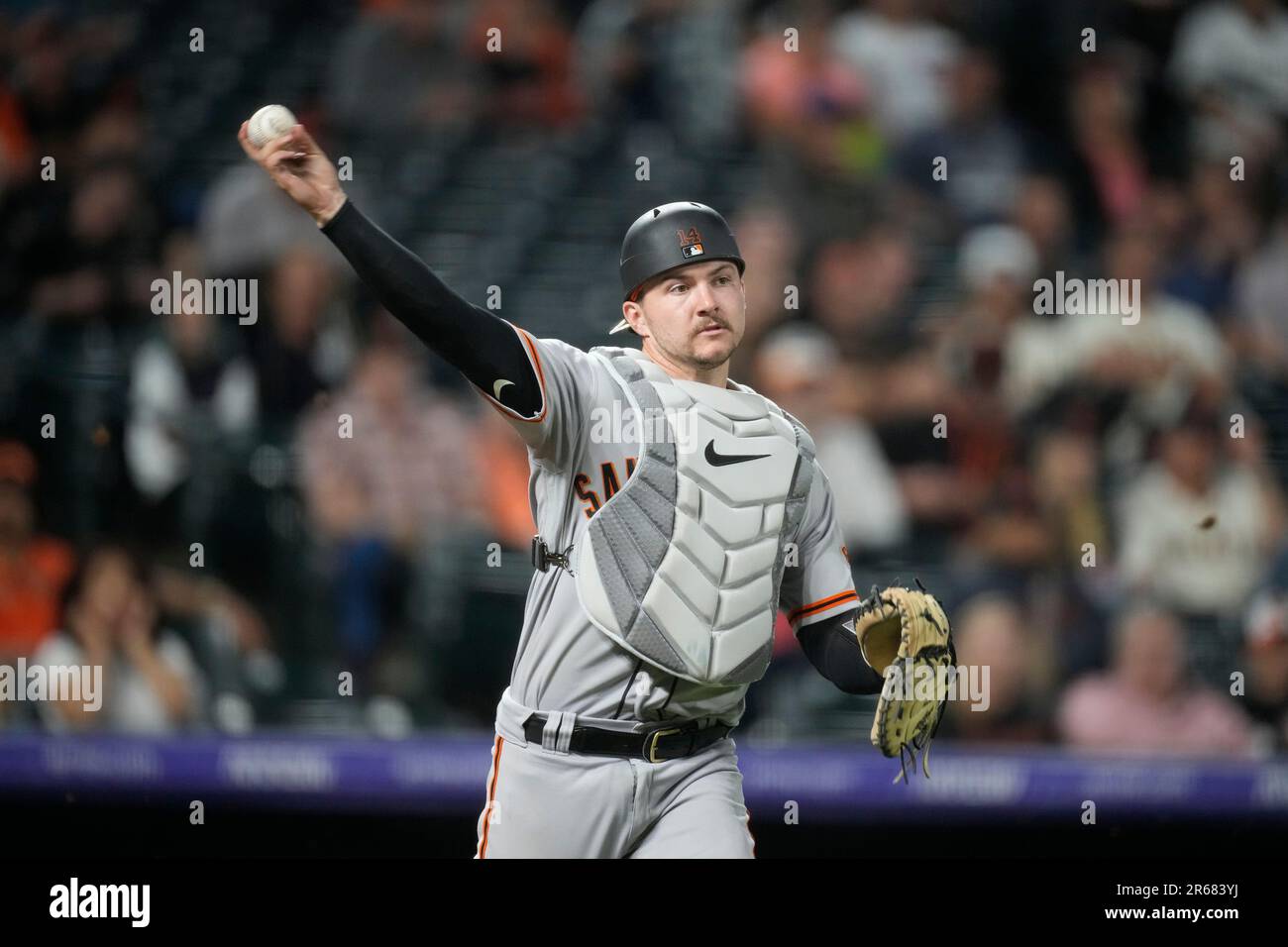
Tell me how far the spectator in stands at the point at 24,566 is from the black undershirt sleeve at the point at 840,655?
317 centimetres

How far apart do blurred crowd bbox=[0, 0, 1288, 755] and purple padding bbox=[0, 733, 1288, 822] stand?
10 centimetres

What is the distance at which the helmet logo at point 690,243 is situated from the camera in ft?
10.7

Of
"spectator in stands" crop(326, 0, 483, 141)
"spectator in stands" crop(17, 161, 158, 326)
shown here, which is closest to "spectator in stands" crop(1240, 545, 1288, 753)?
"spectator in stands" crop(326, 0, 483, 141)

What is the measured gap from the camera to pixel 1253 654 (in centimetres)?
569

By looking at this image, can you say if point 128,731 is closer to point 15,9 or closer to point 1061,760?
point 15,9

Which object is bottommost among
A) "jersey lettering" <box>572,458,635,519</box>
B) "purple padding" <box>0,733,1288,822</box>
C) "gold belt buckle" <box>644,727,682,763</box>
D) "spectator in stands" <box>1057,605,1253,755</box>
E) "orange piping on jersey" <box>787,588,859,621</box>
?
"purple padding" <box>0,733,1288,822</box>

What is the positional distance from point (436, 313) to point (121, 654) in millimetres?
3128

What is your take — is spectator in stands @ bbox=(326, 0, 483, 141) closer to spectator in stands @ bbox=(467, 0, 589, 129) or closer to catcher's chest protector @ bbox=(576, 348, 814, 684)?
spectator in stands @ bbox=(467, 0, 589, 129)

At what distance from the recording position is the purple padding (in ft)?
17.6

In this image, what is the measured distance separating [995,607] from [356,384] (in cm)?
248

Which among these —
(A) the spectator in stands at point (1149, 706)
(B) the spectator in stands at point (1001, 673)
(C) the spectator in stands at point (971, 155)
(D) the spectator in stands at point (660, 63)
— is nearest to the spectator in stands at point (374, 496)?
(D) the spectator in stands at point (660, 63)

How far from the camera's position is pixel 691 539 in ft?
10.2

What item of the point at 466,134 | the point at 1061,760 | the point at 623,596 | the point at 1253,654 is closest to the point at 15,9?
the point at 466,134

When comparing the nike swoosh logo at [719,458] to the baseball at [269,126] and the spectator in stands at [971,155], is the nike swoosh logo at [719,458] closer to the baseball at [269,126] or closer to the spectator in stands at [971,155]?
the baseball at [269,126]
